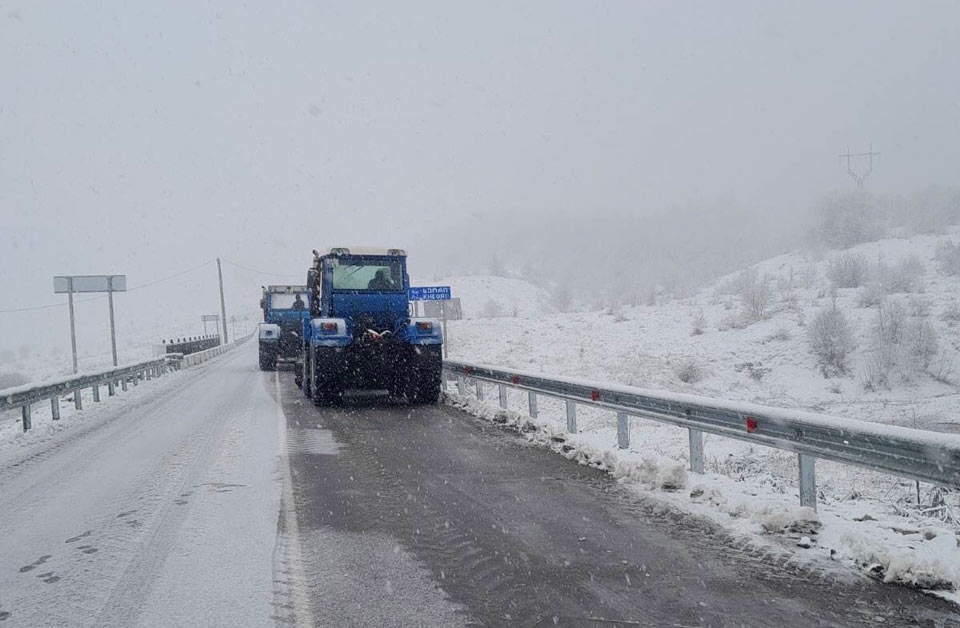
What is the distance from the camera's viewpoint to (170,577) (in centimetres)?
468

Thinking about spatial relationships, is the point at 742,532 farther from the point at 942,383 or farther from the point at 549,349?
the point at 549,349

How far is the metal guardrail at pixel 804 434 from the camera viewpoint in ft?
15.3

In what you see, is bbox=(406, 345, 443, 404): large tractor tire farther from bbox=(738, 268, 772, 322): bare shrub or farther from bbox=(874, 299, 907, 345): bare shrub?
bbox=(738, 268, 772, 322): bare shrub

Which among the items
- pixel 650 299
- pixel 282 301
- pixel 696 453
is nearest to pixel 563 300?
pixel 650 299

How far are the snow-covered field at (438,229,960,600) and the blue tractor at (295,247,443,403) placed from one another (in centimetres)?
218

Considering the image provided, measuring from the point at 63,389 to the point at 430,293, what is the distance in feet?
29.7

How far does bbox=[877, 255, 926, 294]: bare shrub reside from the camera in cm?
3027

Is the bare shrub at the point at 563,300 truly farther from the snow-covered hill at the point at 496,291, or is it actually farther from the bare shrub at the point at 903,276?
the bare shrub at the point at 903,276

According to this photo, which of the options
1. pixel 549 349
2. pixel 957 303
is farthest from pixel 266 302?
pixel 957 303

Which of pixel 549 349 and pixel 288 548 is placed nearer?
pixel 288 548

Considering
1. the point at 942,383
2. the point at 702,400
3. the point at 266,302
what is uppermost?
the point at 266,302

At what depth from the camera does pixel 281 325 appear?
27.9 meters

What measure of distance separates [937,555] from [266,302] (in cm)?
2734

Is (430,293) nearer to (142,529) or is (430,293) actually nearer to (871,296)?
(142,529)
